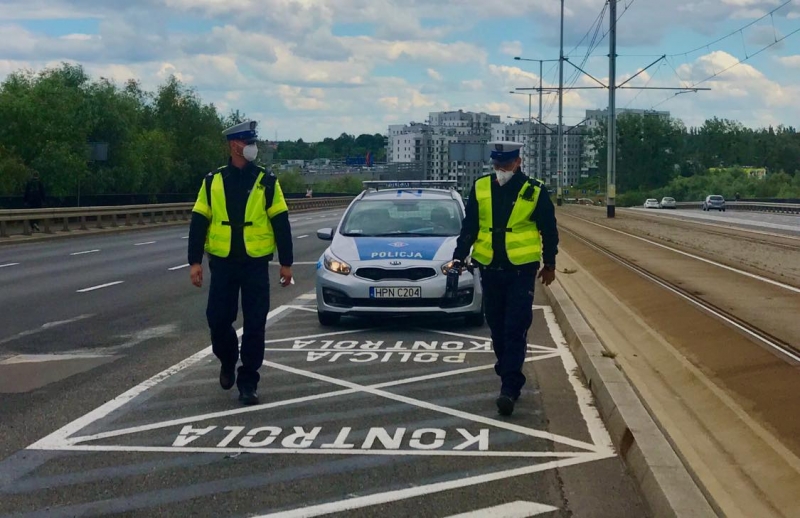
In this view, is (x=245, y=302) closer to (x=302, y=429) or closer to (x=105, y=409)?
(x=105, y=409)

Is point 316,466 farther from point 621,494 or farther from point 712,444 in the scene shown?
point 712,444

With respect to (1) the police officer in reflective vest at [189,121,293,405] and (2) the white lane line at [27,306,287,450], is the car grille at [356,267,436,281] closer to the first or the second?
(2) the white lane line at [27,306,287,450]

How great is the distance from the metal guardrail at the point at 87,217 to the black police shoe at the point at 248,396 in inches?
1095

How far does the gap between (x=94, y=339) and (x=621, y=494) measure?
754cm

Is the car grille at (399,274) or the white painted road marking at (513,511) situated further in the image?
the car grille at (399,274)

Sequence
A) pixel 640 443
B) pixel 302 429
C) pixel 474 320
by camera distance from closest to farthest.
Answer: pixel 640 443 → pixel 302 429 → pixel 474 320

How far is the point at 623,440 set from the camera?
22.4 feet

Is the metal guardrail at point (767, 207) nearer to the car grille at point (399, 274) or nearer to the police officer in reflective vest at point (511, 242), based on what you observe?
the car grille at point (399, 274)

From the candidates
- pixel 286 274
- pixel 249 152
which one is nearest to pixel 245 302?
pixel 286 274

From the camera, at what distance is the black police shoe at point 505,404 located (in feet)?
25.6

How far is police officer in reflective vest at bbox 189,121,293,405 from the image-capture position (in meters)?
8.37

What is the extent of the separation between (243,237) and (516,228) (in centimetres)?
193

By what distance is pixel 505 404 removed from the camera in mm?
7797

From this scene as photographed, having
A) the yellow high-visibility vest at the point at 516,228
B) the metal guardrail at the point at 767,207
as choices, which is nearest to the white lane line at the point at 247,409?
the yellow high-visibility vest at the point at 516,228
